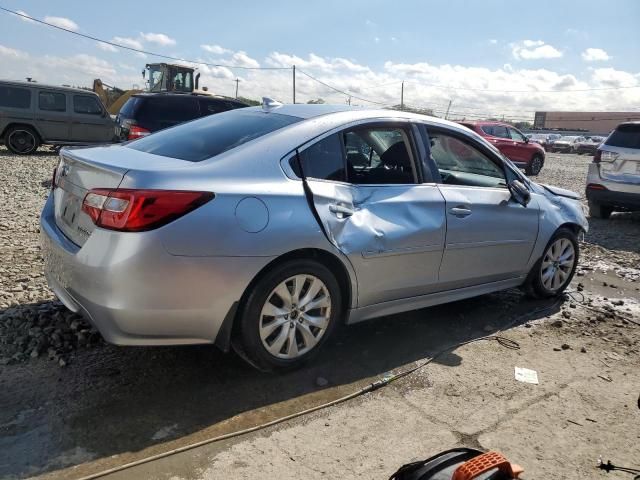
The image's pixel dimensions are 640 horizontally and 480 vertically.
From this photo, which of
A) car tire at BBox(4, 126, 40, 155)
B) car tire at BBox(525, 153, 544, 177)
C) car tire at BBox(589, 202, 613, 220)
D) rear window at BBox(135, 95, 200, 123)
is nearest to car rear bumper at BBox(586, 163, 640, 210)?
car tire at BBox(589, 202, 613, 220)

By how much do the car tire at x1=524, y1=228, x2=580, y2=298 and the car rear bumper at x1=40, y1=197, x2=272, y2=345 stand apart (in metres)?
2.91

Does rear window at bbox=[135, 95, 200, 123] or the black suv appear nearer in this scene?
the black suv

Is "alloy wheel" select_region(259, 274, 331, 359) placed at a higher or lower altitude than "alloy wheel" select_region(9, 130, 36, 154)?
lower

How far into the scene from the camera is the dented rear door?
3.37 meters

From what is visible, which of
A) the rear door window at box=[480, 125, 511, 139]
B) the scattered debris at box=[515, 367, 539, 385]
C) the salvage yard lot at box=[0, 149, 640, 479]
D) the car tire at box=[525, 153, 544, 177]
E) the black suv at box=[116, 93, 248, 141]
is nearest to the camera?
the salvage yard lot at box=[0, 149, 640, 479]

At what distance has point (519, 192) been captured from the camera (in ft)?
14.9

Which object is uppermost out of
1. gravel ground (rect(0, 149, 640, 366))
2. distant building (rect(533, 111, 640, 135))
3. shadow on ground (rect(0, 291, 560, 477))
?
distant building (rect(533, 111, 640, 135))

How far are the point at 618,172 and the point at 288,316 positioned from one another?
7790mm

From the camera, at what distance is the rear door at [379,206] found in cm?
339

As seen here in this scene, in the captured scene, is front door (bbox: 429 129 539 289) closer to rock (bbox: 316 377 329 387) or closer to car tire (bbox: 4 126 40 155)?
rock (bbox: 316 377 329 387)

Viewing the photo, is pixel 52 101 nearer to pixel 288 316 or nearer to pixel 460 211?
pixel 460 211

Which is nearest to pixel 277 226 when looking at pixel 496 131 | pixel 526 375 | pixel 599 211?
pixel 526 375

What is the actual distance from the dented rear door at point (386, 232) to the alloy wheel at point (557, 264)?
155 centimetres

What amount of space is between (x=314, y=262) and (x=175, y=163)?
97 centimetres
